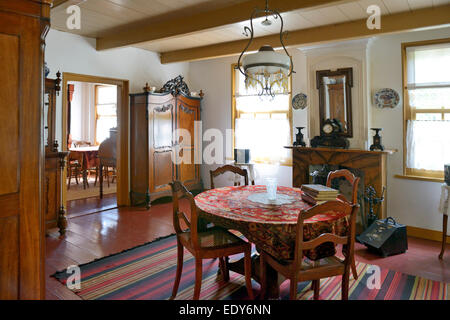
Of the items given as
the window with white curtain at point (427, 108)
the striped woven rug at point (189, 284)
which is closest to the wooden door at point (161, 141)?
the striped woven rug at point (189, 284)

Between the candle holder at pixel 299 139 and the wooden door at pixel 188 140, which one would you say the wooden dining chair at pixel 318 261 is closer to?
the candle holder at pixel 299 139

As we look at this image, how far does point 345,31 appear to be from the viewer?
3691mm

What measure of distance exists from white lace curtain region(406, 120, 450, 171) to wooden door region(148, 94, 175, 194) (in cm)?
351

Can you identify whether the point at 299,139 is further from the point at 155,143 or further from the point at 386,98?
the point at 155,143

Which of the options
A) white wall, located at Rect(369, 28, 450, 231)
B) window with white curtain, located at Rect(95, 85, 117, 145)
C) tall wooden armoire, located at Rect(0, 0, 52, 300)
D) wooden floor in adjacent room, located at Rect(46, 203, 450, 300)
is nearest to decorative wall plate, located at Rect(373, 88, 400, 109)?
white wall, located at Rect(369, 28, 450, 231)

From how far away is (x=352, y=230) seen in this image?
6.62ft

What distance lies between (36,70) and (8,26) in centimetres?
18

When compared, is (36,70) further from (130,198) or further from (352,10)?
(130,198)

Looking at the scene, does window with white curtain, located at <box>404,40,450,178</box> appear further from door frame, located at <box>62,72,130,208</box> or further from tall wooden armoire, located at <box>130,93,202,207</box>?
door frame, located at <box>62,72,130,208</box>

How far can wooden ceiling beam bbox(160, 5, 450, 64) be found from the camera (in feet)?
10.5

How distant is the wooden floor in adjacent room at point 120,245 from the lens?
2955mm

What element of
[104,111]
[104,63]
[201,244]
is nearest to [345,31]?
[201,244]

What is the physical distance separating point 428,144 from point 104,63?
4.59m
